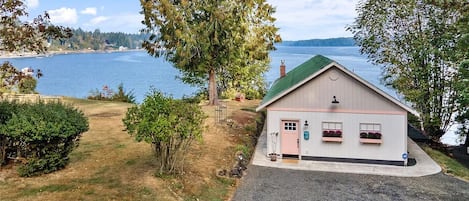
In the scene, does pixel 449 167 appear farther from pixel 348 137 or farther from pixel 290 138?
pixel 290 138

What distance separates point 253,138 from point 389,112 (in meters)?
6.29

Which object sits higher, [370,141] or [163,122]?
[163,122]

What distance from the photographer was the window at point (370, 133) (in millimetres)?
13219

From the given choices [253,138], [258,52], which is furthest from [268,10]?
[253,138]

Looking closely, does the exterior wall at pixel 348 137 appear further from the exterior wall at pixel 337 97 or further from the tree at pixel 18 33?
the tree at pixel 18 33

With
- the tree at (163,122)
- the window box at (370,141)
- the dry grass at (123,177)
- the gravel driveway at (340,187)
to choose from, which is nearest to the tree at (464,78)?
the window box at (370,141)

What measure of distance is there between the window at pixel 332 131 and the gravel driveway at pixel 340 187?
1644mm

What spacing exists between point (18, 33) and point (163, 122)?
4.09 meters

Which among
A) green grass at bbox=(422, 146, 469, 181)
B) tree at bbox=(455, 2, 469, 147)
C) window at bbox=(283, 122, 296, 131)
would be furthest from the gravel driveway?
tree at bbox=(455, 2, 469, 147)

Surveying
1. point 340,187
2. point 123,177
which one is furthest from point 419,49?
point 123,177

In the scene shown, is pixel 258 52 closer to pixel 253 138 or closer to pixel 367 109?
pixel 253 138

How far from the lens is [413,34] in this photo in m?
19.2

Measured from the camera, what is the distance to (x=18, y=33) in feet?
28.0

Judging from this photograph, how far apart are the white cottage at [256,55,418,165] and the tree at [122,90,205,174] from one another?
477cm
